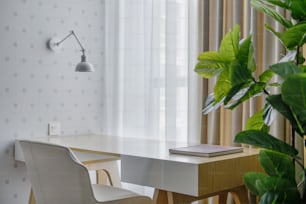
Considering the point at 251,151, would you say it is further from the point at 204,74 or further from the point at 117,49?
the point at 117,49

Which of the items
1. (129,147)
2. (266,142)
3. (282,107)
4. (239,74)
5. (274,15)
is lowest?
(129,147)

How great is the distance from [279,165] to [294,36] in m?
0.43

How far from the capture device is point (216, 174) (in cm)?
192

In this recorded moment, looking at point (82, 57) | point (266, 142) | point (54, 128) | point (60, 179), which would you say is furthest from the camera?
point (54, 128)

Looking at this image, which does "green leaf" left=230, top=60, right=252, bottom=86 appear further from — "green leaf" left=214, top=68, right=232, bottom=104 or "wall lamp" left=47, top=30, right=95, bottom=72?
"wall lamp" left=47, top=30, right=95, bottom=72

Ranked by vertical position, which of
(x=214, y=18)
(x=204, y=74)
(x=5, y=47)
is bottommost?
(x=204, y=74)

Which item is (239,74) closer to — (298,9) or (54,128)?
(298,9)

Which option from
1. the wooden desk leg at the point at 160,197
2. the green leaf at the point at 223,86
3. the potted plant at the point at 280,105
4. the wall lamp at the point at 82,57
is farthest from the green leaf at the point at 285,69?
the wall lamp at the point at 82,57

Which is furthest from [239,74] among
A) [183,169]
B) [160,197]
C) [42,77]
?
[42,77]

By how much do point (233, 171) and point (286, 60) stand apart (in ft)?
2.44

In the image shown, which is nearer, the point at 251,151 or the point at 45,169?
the point at 45,169

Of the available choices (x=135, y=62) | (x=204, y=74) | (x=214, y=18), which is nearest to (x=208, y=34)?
(x=214, y=18)

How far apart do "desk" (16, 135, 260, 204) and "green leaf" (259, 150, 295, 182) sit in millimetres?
461

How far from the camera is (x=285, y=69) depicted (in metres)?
1.35
